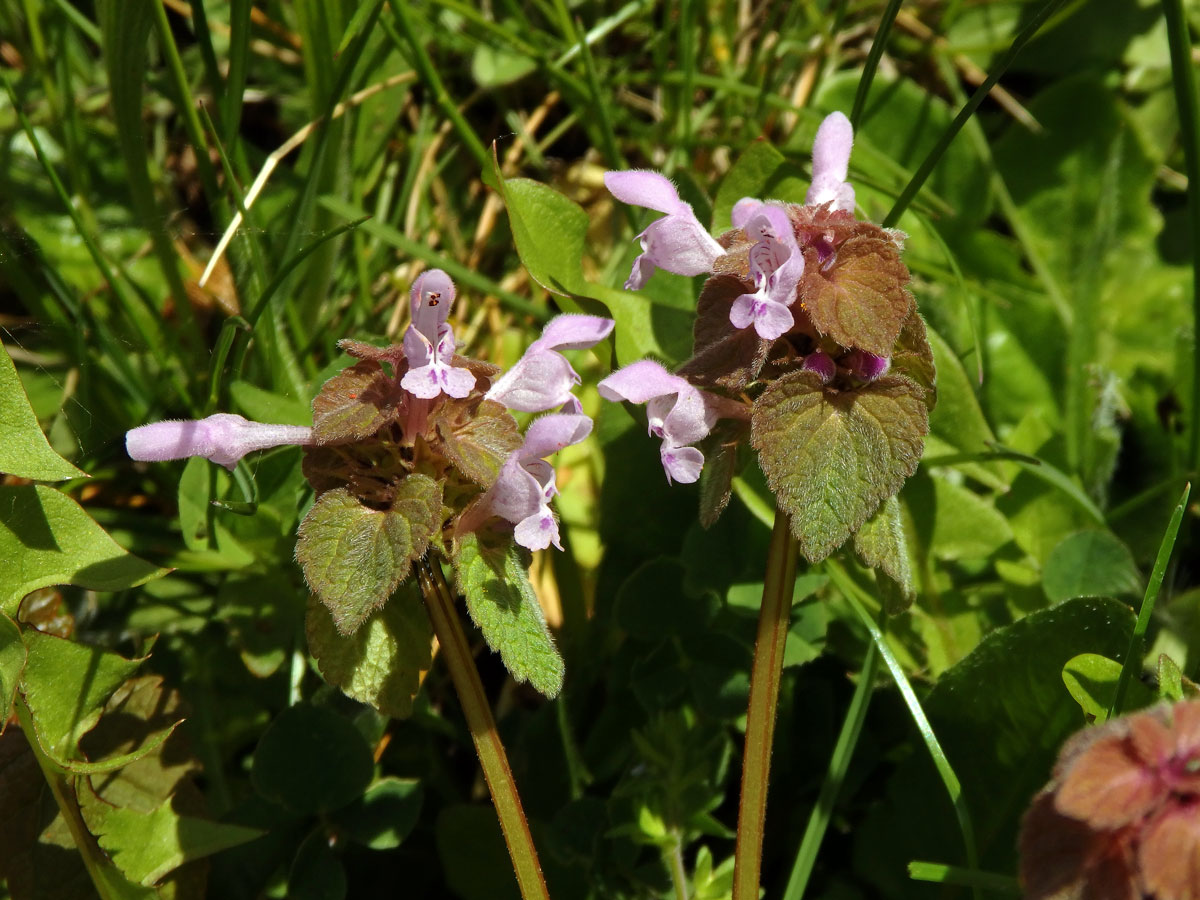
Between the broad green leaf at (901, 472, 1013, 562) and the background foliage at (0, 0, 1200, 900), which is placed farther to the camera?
the broad green leaf at (901, 472, 1013, 562)

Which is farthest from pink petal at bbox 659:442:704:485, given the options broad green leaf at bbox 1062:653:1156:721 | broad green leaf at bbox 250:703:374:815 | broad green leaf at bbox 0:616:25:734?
broad green leaf at bbox 0:616:25:734

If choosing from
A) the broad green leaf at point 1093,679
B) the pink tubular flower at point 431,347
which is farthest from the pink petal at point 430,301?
the broad green leaf at point 1093,679

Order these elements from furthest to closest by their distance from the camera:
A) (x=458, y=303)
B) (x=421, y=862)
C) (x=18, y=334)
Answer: (x=458, y=303)
(x=18, y=334)
(x=421, y=862)

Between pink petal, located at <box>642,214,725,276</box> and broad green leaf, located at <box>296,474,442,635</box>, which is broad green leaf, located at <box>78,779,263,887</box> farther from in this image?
pink petal, located at <box>642,214,725,276</box>

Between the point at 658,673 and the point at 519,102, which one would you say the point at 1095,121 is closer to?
the point at 519,102

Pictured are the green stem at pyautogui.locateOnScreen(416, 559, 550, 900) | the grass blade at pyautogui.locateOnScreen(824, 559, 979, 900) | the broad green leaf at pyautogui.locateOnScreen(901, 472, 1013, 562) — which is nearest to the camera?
the green stem at pyautogui.locateOnScreen(416, 559, 550, 900)

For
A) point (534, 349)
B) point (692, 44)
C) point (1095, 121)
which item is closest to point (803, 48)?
point (692, 44)

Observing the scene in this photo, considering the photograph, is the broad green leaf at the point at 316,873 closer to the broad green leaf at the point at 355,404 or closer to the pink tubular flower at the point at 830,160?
Answer: the broad green leaf at the point at 355,404
